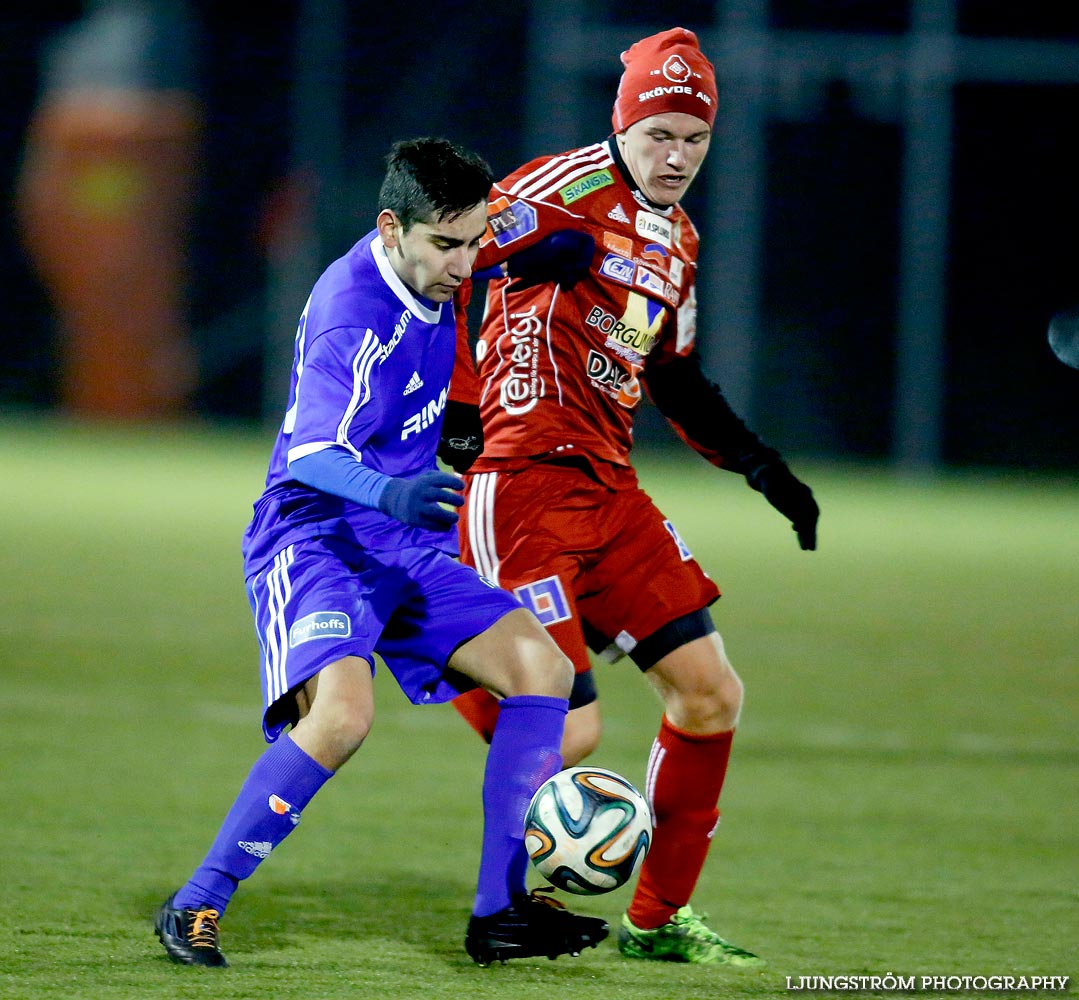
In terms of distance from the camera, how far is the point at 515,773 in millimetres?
3883

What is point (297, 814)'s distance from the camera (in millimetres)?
3750

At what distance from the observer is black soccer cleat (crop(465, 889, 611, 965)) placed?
145 inches

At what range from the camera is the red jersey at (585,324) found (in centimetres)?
451

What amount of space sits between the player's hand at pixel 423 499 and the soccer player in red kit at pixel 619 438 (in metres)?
0.72

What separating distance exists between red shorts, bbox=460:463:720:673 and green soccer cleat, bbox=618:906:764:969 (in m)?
0.63

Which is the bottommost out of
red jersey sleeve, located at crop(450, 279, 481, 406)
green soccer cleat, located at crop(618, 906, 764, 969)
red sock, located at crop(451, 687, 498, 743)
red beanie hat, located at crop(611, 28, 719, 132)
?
green soccer cleat, located at crop(618, 906, 764, 969)

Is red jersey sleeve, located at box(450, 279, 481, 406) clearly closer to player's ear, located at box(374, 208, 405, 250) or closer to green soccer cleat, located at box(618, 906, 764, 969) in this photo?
player's ear, located at box(374, 208, 405, 250)

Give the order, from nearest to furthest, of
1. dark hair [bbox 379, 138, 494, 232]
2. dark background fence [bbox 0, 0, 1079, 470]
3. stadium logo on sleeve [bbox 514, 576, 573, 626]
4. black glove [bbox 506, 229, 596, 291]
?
dark hair [bbox 379, 138, 494, 232] → stadium logo on sleeve [bbox 514, 576, 573, 626] → black glove [bbox 506, 229, 596, 291] → dark background fence [bbox 0, 0, 1079, 470]

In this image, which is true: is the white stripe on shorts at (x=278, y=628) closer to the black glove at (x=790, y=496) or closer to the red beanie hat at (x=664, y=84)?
the black glove at (x=790, y=496)

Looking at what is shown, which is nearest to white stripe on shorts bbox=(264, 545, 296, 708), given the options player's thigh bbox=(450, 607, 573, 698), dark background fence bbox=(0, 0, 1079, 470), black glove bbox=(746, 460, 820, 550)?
player's thigh bbox=(450, 607, 573, 698)

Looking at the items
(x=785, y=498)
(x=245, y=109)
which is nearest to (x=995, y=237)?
(x=245, y=109)

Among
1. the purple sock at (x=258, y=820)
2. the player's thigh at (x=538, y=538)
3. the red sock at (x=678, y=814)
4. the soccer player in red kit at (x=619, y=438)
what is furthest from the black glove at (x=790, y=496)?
the purple sock at (x=258, y=820)

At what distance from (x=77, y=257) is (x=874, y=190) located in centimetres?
873

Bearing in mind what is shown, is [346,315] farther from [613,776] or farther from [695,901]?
[695,901]
